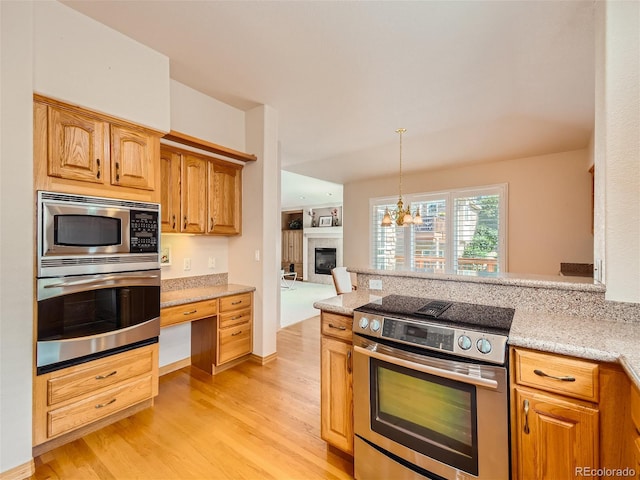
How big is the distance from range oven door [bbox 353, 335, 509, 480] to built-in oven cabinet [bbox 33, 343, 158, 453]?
1.67 metres

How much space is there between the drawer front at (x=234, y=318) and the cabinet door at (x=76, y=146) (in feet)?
5.24

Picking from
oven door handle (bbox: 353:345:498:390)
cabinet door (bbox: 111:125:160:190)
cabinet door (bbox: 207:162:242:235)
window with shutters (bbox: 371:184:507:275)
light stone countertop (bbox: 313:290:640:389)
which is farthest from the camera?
window with shutters (bbox: 371:184:507:275)

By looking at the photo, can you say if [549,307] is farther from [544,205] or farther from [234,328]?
[544,205]

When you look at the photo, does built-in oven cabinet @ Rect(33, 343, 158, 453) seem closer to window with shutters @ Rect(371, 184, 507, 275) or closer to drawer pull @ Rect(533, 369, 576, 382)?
drawer pull @ Rect(533, 369, 576, 382)

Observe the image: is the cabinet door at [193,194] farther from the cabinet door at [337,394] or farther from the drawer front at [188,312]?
the cabinet door at [337,394]

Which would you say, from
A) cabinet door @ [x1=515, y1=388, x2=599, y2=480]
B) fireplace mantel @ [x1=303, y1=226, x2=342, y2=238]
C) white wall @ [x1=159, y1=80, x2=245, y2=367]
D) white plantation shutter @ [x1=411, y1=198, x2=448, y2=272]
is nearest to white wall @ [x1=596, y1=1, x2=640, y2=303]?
cabinet door @ [x1=515, y1=388, x2=599, y2=480]

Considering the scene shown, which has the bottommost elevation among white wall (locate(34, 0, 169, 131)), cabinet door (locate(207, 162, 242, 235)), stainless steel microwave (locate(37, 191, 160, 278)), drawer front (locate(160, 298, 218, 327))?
drawer front (locate(160, 298, 218, 327))

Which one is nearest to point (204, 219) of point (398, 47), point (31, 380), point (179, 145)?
point (179, 145)

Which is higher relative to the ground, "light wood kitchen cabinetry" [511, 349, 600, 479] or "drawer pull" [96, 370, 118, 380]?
"light wood kitchen cabinetry" [511, 349, 600, 479]

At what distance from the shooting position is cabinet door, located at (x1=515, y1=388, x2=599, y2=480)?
113 cm

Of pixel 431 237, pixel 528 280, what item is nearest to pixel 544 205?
pixel 431 237

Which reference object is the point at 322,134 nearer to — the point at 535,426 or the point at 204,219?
the point at 204,219

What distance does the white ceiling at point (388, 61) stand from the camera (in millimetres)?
1861

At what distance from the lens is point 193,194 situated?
2883mm
